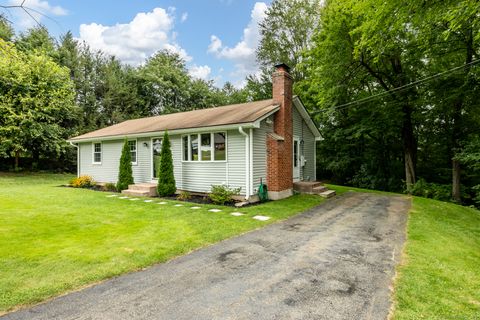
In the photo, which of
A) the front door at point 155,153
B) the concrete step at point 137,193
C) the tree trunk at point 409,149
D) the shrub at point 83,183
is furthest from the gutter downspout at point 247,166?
the tree trunk at point 409,149

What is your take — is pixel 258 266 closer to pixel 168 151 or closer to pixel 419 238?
pixel 419 238

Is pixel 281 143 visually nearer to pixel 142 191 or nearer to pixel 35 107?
pixel 142 191

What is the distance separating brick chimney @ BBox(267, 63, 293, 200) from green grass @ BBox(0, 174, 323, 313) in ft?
3.13

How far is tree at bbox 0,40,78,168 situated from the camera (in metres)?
17.5

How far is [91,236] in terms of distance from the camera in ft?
18.2

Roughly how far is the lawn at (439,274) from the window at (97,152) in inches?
585

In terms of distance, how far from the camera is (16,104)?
18.1m

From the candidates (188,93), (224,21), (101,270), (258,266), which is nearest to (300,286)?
(258,266)

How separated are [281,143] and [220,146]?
2333mm

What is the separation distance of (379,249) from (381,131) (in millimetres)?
13021

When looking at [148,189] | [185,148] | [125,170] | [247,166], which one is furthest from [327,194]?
[125,170]

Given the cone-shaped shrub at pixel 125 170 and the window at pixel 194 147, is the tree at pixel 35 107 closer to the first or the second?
the cone-shaped shrub at pixel 125 170

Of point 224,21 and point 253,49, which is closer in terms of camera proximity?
point 224,21

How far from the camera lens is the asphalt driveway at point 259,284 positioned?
9.40 ft
